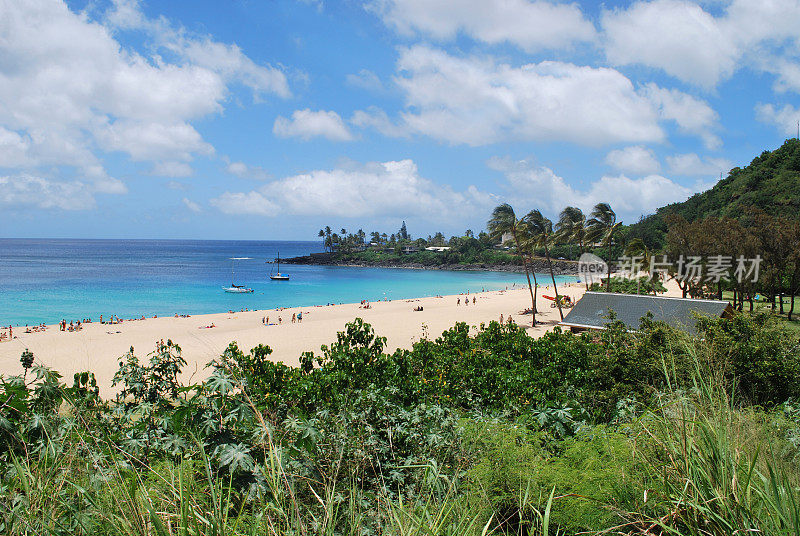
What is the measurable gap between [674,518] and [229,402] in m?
2.38

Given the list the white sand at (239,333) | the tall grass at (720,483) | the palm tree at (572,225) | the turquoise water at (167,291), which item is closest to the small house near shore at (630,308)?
the white sand at (239,333)

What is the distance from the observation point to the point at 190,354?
20453 millimetres

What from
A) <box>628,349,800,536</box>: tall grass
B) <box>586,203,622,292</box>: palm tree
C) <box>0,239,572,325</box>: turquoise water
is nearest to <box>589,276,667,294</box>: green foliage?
<box>586,203,622,292</box>: palm tree

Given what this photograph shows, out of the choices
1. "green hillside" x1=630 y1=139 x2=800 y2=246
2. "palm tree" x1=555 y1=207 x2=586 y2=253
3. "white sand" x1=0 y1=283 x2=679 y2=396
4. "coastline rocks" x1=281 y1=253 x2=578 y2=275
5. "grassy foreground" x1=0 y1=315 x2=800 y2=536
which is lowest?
"white sand" x1=0 y1=283 x2=679 y2=396

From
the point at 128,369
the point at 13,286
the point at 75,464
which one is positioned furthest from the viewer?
the point at 13,286

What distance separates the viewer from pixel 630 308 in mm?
18625

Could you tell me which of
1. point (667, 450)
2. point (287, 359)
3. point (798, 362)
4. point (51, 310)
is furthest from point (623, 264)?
point (51, 310)

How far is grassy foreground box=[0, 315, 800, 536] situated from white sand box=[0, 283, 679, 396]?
10516 mm

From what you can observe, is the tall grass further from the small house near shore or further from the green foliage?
the green foliage

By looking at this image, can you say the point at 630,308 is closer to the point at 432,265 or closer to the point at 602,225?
Result: the point at 602,225

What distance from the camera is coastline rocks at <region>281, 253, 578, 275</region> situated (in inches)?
3573

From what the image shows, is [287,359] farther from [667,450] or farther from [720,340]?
[667,450]

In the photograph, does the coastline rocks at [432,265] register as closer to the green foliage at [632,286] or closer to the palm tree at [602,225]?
the green foliage at [632,286]

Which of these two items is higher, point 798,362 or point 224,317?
point 798,362
